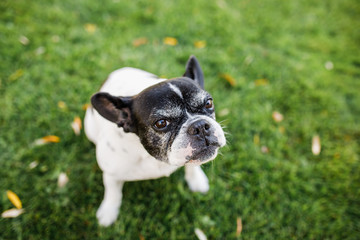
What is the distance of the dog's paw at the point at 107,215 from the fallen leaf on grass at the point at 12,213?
3.12 feet

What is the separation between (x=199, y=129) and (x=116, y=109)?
2.59 feet

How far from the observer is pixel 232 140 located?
3.63 meters

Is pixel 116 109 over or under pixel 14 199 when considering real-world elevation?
over

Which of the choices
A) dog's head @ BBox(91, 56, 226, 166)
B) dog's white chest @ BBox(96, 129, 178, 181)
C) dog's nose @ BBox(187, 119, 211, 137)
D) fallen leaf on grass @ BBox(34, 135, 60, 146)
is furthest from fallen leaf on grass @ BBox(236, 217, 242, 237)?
fallen leaf on grass @ BBox(34, 135, 60, 146)

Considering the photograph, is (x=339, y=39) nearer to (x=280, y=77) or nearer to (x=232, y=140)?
(x=280, y=77)

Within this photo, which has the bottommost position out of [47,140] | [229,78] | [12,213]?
Result: [12,213]

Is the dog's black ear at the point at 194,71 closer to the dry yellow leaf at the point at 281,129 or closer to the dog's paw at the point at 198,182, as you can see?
the dog's paw at the point at 198,182

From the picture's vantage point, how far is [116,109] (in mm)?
2191

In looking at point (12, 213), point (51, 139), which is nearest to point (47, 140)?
point (51, 139)

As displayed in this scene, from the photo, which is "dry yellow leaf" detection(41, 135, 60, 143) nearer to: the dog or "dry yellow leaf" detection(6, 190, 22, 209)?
"dry yellow leaf" detection(6, 190, 22, 209)

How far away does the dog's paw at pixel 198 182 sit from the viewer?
10.1ft

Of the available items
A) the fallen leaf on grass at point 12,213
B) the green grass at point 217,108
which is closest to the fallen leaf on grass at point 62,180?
the green grass at point 217,108

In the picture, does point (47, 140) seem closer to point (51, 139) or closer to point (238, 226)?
point (51, 139)

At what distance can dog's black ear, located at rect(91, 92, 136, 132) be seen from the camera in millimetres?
2107
